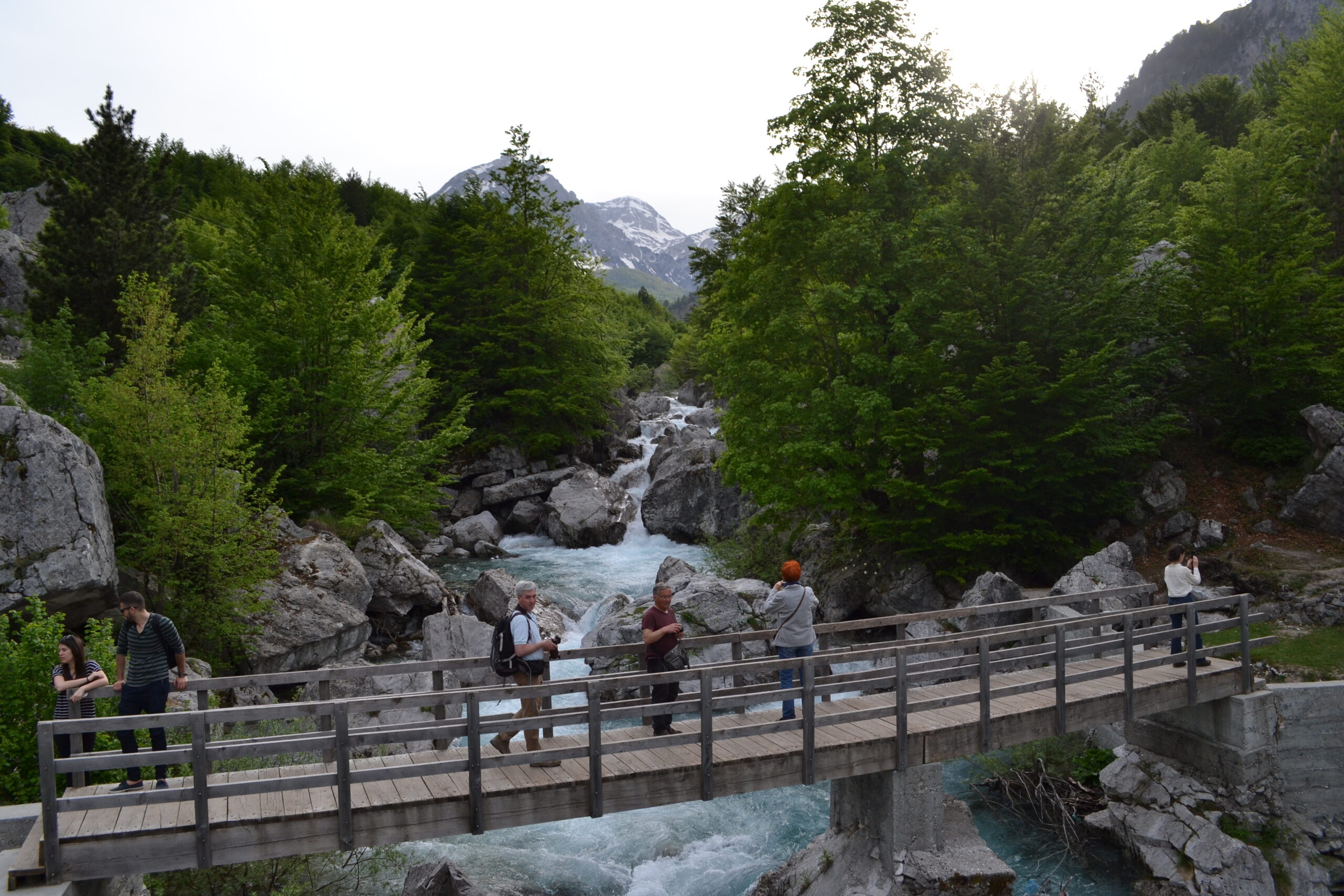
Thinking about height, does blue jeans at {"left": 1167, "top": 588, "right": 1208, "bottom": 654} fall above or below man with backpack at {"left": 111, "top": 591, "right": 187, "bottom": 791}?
below

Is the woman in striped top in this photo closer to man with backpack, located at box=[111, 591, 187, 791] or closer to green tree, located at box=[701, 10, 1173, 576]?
man with backpack, located at box=[111, 591, 187, 791]

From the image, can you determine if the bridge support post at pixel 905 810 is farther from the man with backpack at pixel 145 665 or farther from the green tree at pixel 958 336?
the green tree at pixel 958 336

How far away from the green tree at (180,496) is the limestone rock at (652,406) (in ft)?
121

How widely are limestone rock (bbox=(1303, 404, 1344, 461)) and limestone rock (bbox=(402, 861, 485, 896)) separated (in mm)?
22070

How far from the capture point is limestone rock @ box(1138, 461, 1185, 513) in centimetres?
2195

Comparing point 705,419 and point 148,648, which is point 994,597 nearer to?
point 148,648

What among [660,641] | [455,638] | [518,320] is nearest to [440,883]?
[660,641]

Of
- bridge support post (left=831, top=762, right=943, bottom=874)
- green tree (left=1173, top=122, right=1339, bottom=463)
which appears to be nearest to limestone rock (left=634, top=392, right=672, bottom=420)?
green tree (left=1173, top=122, right=1339, bottom=463)

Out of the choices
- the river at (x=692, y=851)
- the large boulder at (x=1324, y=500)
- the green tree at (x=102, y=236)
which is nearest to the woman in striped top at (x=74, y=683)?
the river at (x=692, y=851)

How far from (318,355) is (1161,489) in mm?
24321

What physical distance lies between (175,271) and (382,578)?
35.0ft

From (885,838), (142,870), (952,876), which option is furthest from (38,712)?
(952,876)

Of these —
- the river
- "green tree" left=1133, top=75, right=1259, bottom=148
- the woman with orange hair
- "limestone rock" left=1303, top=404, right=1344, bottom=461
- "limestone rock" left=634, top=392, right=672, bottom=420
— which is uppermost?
"green tree" left=1133, top=75, right=1259, bottom=148

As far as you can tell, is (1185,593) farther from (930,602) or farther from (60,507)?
(60,507)
